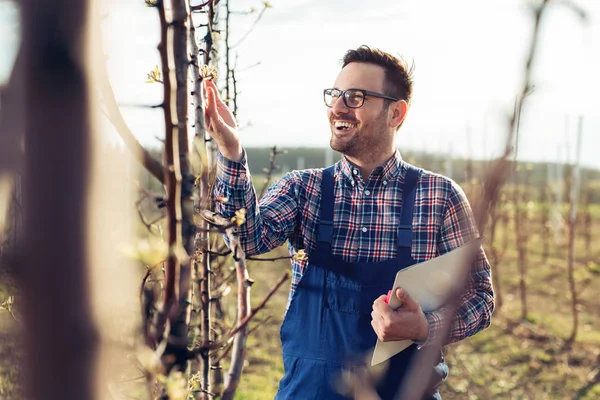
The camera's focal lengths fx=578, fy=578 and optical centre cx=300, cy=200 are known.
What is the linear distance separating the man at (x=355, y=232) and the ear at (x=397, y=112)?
2cm

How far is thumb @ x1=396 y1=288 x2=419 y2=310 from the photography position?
1.73m

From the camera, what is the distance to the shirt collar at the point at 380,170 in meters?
2.43

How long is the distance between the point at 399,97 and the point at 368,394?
7.58ft

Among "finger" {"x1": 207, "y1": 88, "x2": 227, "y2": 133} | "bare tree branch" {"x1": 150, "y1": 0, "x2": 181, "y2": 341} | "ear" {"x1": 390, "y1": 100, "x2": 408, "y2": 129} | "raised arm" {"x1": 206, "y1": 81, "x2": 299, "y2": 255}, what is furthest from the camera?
"ear" {"x1": 390, "y1": 100, "x2": 408, "y2": 129}

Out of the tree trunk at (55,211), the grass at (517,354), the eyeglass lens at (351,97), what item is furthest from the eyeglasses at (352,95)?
the tree trunk at (55,211)

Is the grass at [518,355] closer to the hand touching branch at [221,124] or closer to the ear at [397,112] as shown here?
the ear at [397,112]

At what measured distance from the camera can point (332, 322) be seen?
2158mm

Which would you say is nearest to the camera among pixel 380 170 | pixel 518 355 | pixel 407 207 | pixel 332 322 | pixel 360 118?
pixel 332 322

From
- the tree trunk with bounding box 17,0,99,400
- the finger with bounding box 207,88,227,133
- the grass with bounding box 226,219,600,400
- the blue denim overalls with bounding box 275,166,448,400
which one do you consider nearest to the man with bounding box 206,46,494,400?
the blue denim overalls with bounding box 275,166,448,400

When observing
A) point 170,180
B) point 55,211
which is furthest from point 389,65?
point 55,211

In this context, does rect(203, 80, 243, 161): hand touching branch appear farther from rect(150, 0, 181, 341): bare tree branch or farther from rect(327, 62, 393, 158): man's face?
rect(150, 0, 181, 341): bare tree branch

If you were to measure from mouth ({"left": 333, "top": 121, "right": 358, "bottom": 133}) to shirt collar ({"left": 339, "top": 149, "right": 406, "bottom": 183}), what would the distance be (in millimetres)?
148

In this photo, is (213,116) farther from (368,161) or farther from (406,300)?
(368,161)

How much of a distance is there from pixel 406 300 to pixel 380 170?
0.78m
